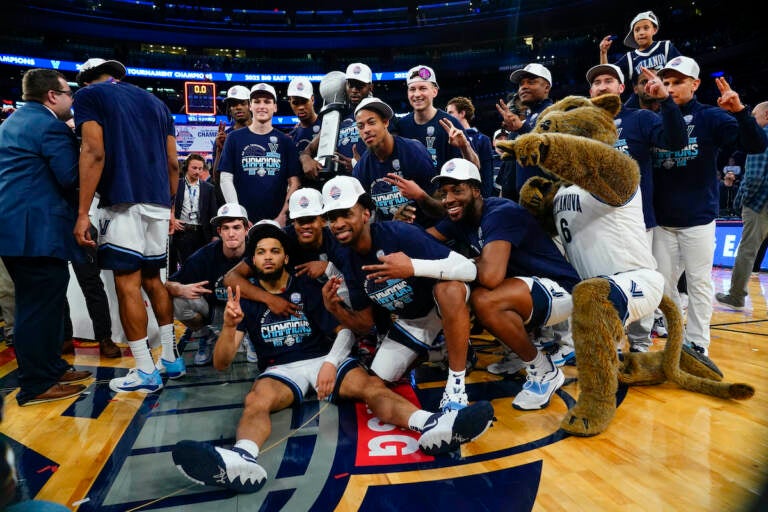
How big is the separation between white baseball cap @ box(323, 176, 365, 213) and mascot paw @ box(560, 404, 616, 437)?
1.50m

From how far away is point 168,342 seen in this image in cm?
322

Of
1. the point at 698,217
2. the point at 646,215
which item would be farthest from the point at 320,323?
the point at 698,217

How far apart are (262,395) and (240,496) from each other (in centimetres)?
65

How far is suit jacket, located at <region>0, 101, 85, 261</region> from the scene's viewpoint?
2.61 metres

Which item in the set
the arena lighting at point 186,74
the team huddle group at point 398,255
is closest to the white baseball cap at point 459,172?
the team huddle group at point 398,255

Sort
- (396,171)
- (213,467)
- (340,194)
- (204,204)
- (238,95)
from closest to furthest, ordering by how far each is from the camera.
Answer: (213,467) → (340,194) → (396,171) → (238,95) → (204,204)

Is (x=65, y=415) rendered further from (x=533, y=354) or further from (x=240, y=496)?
(x=533, y=354)

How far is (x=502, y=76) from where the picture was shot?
72.2 ft

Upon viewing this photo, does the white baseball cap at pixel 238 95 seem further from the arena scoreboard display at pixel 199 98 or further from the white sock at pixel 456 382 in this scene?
the arena scoreboard display at pixel 199 98

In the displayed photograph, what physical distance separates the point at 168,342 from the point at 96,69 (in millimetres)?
1814

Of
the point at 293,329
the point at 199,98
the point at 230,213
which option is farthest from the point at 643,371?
the point at 199,98

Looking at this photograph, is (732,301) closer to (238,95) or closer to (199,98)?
(238,95)

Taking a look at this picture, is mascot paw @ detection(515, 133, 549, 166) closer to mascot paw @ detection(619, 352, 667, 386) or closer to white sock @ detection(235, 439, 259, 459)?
mascot paw @ detection(619, 352, 667, 386)

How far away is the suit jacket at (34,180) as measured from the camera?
2.61 meters
